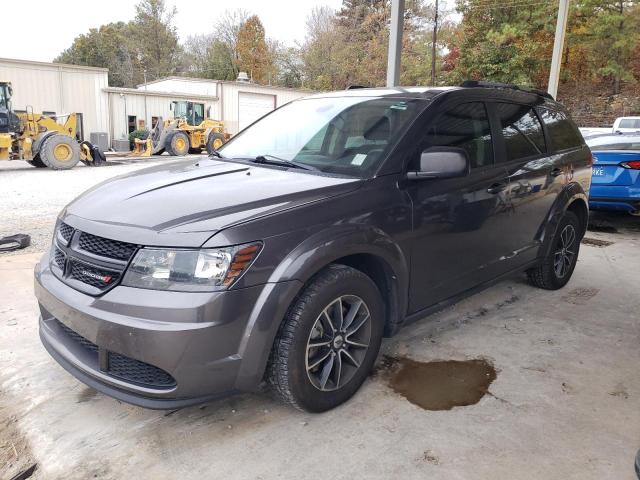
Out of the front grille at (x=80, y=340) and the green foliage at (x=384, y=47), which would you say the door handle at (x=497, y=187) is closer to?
the front grille at (x=80, y=340)

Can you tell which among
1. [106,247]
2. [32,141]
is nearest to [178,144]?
[32,141]

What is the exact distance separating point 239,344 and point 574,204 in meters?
3.72

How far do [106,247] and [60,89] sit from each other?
93.4 feet

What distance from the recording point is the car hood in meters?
2.24

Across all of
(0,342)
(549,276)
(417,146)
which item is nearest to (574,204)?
(549,276)

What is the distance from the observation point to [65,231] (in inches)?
105

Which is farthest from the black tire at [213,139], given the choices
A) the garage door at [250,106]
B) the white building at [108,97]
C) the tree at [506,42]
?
the tree at [506,42]

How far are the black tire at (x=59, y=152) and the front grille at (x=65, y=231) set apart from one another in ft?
48.7

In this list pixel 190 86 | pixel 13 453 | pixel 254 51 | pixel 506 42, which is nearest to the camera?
pixel 13 453

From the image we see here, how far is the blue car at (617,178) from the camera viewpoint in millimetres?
6969

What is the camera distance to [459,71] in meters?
32.2

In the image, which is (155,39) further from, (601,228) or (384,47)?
(601,228)

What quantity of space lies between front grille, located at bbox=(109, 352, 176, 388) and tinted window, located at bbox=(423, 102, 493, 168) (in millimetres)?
1946

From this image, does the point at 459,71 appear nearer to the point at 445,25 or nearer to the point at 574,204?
the point at 445,25
